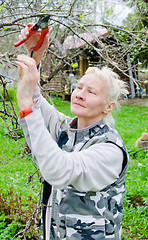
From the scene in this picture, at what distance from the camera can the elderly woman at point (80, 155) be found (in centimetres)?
104

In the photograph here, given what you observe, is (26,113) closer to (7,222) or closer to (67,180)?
(67,180)

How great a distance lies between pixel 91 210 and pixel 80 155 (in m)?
0.37

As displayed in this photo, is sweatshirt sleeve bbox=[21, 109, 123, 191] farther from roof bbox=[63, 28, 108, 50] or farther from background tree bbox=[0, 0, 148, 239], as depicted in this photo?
roof bbox=[63, 28, 108, 50]

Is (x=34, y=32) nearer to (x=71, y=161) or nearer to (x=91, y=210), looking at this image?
(x=71, y=161)

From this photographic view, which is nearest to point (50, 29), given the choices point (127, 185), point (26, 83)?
point (127, 185)

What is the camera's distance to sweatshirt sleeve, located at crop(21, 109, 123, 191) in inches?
40.1

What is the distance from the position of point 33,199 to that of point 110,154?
102 inches

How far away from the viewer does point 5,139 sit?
6.88 meters

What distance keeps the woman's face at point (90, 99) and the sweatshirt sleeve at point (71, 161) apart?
0.90 feet

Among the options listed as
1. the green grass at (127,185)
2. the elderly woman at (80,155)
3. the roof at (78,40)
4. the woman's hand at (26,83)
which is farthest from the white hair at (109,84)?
the roof at (78,40)

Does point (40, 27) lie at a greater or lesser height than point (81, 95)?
greater

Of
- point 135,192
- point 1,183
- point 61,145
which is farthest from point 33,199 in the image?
point 61,145

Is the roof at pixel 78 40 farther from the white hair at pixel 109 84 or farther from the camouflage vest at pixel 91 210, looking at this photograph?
the camouflage vest at pixel 91 210

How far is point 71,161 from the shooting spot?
1.08 m
